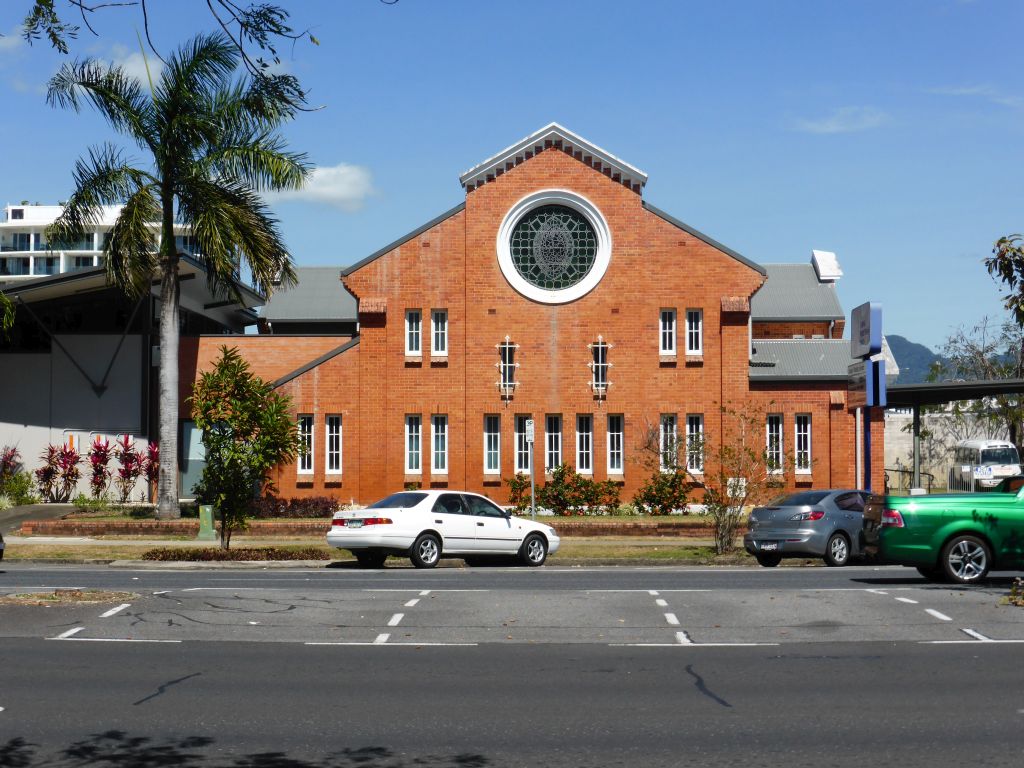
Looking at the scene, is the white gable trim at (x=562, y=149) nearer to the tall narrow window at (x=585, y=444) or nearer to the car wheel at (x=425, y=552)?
the tall narrow window at (x=585, y=444)

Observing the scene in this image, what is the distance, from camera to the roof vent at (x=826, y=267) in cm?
6075

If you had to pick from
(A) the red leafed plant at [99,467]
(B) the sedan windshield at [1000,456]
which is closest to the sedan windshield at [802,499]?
(A) the red leafed plant at [99,467]

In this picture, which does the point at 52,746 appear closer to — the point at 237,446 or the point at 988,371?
the point at 237,446

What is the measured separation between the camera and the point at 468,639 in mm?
13695

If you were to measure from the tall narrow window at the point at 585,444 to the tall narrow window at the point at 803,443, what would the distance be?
6602mm

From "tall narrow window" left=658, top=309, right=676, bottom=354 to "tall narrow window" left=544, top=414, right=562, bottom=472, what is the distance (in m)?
3.97

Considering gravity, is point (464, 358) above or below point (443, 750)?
above

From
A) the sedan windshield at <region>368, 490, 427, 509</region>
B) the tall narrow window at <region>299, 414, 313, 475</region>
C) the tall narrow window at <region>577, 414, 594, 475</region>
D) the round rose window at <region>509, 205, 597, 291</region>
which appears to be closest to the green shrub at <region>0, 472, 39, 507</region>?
the tall narrow window at <region>299, 414, 313, 475</region>

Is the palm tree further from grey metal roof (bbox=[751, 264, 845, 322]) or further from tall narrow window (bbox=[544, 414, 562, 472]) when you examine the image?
grey metal roof (bbox=[751, 264, 845, 322])

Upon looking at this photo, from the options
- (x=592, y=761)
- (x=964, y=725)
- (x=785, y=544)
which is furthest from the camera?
(x=785, y=544)

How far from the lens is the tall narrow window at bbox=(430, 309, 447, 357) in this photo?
41125 millimetres

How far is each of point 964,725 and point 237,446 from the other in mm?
19181

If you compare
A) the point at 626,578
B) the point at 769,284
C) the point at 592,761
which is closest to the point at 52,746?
the point at 592,761

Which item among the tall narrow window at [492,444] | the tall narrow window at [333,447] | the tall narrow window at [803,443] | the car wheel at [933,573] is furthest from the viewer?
the tall narrow window at [803,443]
